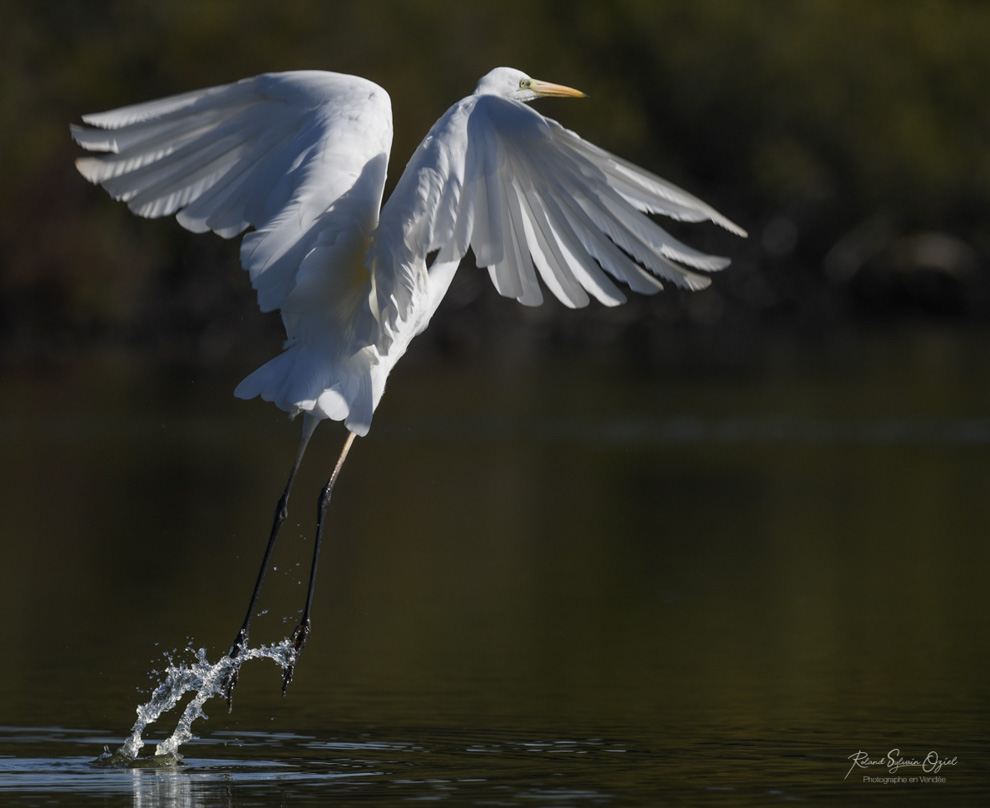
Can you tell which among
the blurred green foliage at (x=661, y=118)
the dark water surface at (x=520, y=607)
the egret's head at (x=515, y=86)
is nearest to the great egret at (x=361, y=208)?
the egret's head at (x=515, y=86)

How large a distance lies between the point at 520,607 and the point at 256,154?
4564 millimetres

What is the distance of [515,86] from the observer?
434 inches

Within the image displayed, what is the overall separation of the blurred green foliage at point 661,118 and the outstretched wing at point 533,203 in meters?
40.3

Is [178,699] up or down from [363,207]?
down

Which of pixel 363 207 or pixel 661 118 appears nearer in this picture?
pixel 363 207

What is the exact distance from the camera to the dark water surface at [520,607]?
855 centimetres

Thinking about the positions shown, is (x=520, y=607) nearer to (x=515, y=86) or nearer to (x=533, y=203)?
(x=515, y=86)

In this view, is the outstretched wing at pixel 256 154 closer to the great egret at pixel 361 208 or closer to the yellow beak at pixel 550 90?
the great egret at pixel 361 208

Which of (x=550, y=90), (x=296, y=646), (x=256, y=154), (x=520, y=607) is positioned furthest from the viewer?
(x=520, y=607)

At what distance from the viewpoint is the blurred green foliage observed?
50.6m

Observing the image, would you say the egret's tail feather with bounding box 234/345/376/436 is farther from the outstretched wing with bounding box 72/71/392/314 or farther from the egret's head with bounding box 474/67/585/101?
the egret's head with bounding box 474/67/585/101

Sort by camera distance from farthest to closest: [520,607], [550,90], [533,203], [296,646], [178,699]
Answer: [520,607]
[550,90]
[296,646]
[178,699]
[533,203]

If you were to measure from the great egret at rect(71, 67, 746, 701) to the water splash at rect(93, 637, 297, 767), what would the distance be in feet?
0.26

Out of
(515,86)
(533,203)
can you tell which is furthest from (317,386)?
(515,86)
